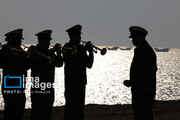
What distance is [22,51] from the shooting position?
274 inches

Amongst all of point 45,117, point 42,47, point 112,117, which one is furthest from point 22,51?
point 112,117

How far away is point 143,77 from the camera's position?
20.9 ft

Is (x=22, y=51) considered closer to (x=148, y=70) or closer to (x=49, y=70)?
(x=49, y=70)

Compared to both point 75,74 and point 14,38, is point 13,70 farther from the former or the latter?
point 75,74

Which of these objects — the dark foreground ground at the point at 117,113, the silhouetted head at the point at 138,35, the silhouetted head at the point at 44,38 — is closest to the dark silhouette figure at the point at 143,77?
the silhouetted head at the point at 138,35

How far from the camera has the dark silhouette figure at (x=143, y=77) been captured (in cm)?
635

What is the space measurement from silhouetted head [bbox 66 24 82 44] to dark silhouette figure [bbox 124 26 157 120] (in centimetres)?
147

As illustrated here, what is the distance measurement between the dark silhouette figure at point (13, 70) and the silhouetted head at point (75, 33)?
49.4 inches

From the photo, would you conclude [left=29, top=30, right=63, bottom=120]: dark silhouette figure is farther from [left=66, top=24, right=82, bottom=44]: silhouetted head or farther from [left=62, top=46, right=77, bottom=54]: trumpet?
[left=66, top=24, right=82, bottom=44]: silhouetted head

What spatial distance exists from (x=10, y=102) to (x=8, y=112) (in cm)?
25

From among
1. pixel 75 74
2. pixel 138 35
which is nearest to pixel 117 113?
pixel 75 74

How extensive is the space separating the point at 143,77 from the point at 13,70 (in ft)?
10.5

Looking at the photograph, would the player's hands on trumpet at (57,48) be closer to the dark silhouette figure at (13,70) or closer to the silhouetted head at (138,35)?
the dark silhouette figure at (13,70)
